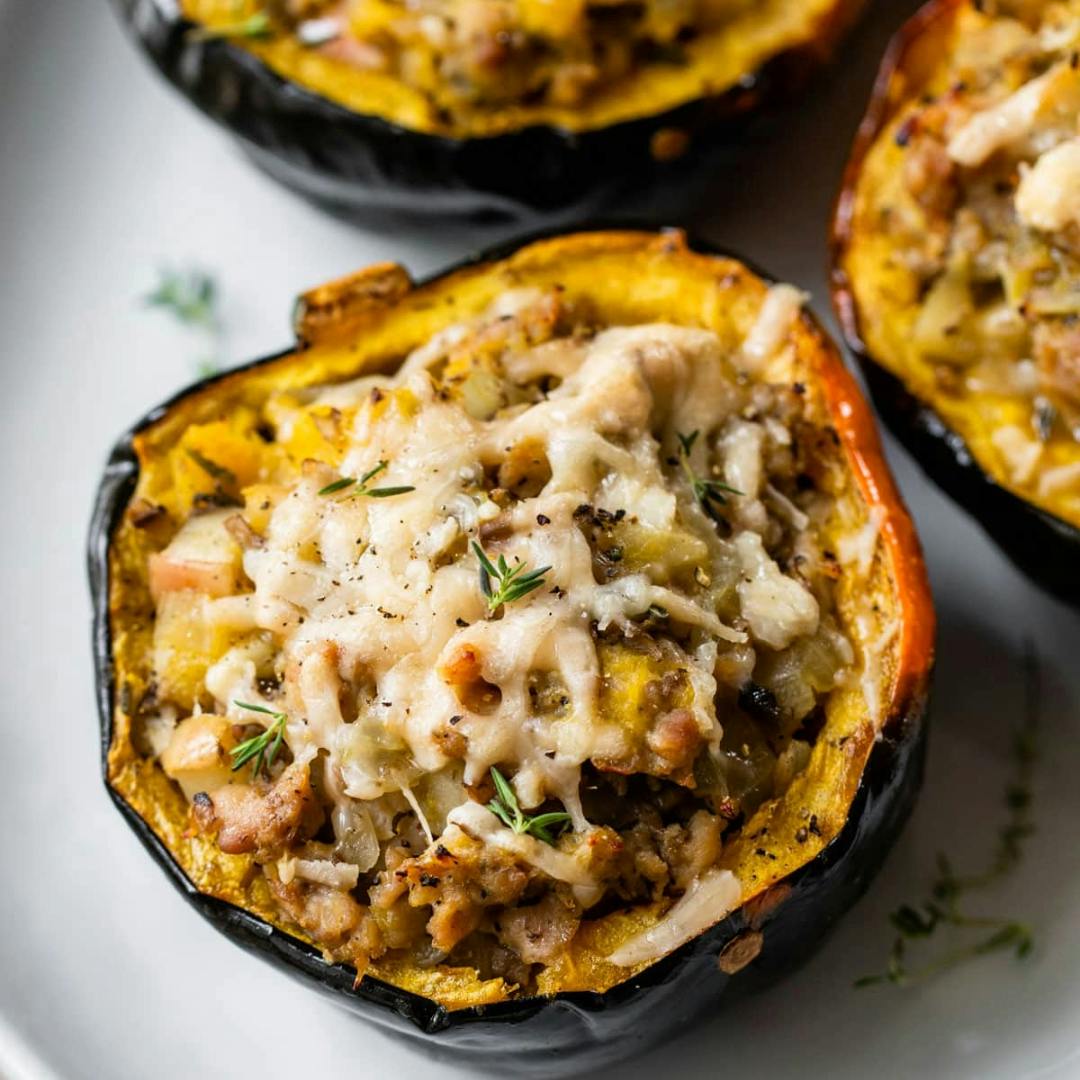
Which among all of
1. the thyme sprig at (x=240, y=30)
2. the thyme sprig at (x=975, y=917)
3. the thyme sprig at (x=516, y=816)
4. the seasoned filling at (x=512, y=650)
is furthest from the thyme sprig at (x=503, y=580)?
the thyme sprig at (x=240, y=30)

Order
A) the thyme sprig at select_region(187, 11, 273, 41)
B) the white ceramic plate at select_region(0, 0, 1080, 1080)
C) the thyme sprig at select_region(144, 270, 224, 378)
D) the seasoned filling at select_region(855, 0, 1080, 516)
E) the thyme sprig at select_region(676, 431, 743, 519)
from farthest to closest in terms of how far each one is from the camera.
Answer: the thyme sprig at select_region(144, 270, 224, 378) < the thyme sprig at select_region(187, 11, 273, 41) < the white ceramic plate at select_region(0, 0, 1080, 1080) < the seasoned filling at select_region(855, 0, 1080, 516) < the thyme sprig at select_region(676, 431, 743, 519)

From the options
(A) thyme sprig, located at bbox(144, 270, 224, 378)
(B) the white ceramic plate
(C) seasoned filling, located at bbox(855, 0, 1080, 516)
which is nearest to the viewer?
(C) seasoned filling, located at bbox(855, 0, 1080, 516)

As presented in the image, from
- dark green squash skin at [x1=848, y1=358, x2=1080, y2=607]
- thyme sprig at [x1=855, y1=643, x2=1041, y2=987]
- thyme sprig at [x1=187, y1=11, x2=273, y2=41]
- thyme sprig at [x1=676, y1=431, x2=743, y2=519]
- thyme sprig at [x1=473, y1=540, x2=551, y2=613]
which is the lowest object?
thyme sprig at [x1=855, y1=643, x2=1041, y2=987]

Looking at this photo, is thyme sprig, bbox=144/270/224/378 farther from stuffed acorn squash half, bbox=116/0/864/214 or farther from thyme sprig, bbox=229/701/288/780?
thyme sprig, bbox=229/701/288/780

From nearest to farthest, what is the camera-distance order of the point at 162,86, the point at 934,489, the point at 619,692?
the point at 619,692 → the point at 934,489 → the point at 162,86

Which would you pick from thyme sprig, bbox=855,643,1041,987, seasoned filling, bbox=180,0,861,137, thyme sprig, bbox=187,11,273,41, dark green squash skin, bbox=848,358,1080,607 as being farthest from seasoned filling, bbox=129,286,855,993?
thyme sprig, bbox=187,11,273,41

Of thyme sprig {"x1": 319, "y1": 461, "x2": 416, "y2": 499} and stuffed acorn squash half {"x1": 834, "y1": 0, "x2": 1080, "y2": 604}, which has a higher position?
thyme sprig {"x1": 319, "y1": 461, "x2": 416, "y2": 499}

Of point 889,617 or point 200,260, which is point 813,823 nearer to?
point 889,617

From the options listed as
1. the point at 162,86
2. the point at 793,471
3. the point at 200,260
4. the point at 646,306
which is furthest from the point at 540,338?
the point at 162,86

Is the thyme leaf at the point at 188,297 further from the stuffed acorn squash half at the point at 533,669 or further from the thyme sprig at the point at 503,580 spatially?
the thyme sprig at the point at 503,580
